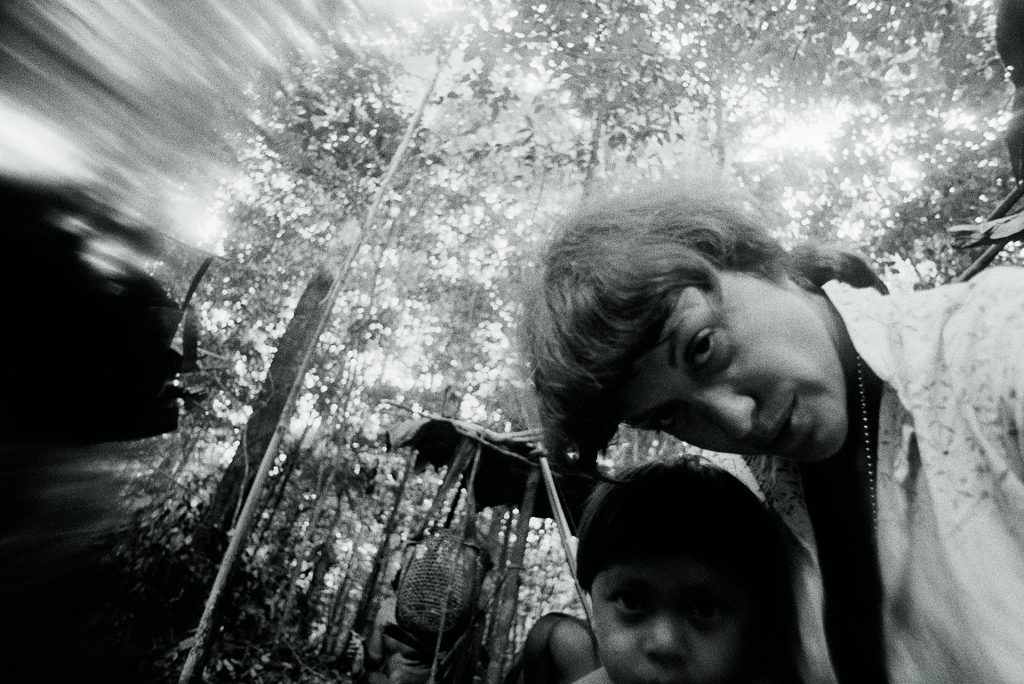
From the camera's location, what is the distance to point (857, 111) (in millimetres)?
7070

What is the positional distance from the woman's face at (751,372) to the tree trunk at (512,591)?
3371mm

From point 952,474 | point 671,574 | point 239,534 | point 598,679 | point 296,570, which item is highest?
point 952,474

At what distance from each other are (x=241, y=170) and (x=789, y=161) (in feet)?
31.7

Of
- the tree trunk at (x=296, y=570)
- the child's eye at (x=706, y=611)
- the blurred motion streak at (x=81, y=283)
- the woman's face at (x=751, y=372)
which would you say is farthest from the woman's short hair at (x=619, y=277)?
the tree trunk at (x=296, y=570)

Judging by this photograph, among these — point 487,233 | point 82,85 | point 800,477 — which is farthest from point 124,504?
point 487,233

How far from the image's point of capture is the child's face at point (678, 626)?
1.36 metres

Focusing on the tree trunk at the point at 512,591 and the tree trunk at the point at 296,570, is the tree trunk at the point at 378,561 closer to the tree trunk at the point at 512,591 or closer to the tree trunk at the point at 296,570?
the tree trunk at the point at 296,570

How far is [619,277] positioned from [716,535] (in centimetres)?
72

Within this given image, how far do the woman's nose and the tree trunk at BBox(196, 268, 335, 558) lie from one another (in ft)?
20.1

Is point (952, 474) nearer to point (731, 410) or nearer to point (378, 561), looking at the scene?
point (731, 410)

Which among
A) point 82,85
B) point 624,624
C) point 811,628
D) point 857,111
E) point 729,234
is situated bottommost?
point 624,624

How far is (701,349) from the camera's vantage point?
1247 mm

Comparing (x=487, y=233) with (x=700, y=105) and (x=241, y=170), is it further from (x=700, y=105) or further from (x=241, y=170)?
(x=241, y=170)

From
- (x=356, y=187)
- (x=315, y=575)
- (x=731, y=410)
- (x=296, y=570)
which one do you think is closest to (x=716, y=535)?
(x=731, y=410)
